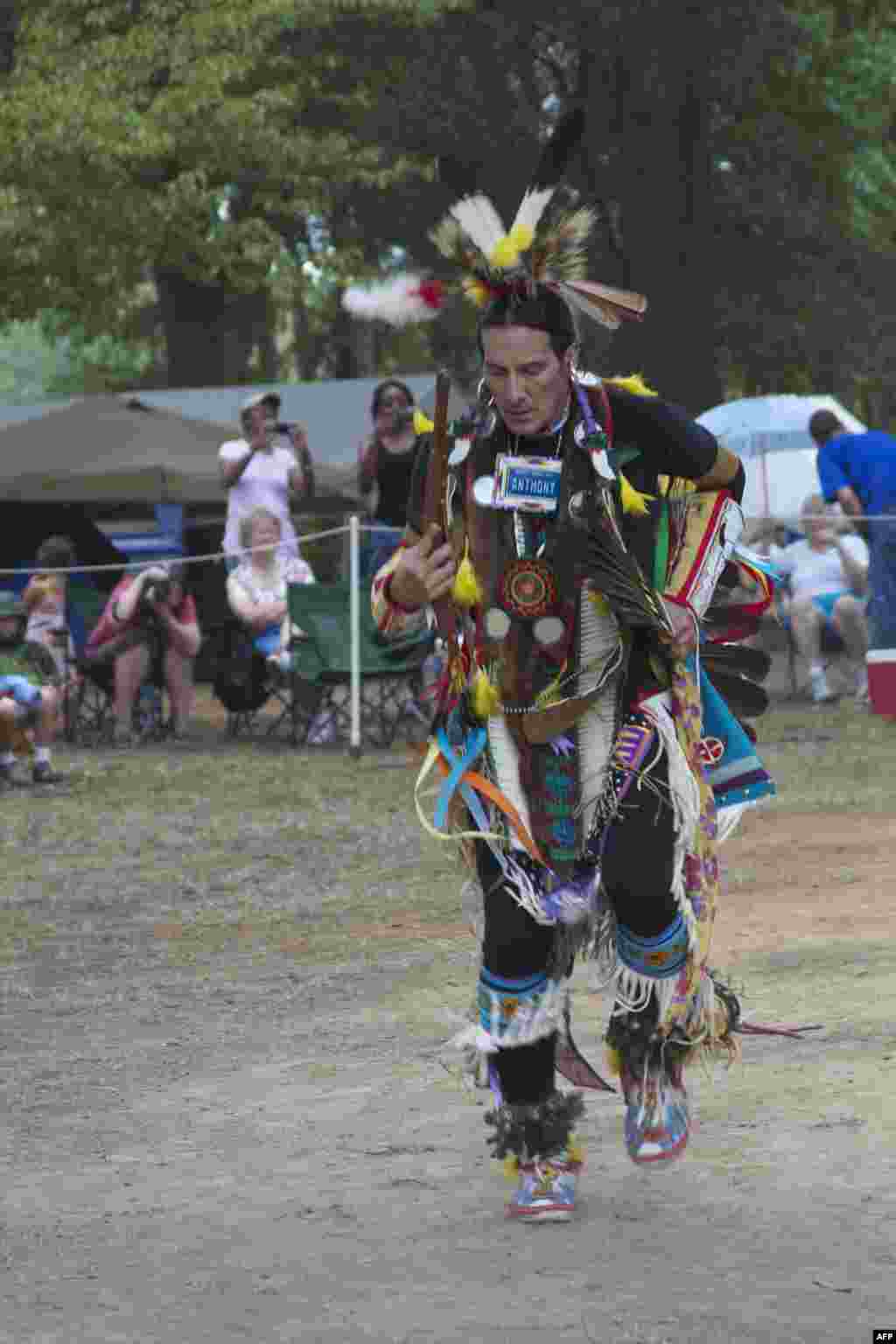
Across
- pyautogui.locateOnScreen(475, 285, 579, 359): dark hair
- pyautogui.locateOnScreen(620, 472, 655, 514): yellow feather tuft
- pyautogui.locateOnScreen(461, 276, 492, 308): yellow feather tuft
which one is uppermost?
pyautogui.locateOnScreen(461, 276, 492, 308): yellow feather tuft

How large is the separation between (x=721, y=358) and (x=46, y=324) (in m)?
8.26

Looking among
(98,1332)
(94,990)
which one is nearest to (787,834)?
(94,990)

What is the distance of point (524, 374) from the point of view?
188 inches

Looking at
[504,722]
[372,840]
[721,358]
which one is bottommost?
[372,840]

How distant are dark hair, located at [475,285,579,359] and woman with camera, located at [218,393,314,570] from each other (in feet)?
33.0

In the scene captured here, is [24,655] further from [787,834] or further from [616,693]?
[616,693]

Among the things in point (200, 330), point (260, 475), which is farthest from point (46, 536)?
point (200, 330)

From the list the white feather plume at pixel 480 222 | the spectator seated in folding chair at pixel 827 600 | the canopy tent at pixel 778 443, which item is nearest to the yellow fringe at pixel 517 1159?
the white feather plume at pixel 480 222

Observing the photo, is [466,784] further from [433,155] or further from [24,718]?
[433,155]

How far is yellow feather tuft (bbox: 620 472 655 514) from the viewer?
4824 mm

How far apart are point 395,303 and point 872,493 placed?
32.2ft

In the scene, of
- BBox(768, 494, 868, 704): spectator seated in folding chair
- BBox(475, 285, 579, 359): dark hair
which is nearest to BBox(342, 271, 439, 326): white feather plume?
BBox(475, 285, 579, 359): dark hair

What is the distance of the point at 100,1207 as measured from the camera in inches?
188

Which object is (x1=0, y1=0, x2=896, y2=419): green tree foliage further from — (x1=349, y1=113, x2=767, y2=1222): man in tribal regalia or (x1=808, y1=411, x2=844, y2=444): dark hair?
(x1=349, y1=113, x2=767, y2=1222): man in tribal regalia
